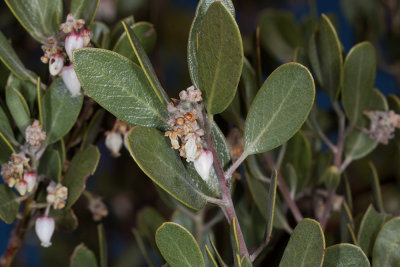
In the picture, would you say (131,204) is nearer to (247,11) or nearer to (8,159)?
(247,11)

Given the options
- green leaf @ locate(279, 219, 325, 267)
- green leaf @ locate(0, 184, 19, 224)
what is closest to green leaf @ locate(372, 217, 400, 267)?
green leaf @ locate(279, 219, 325, 267)

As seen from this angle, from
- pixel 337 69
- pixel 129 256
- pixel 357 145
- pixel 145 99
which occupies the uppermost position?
pixel 145 99

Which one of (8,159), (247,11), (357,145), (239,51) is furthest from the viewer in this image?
(247,11)

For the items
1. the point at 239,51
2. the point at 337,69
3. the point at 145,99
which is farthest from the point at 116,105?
the point at 337,69

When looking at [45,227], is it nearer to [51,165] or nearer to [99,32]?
[51,165]

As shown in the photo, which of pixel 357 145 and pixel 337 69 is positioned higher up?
pixel 337 69

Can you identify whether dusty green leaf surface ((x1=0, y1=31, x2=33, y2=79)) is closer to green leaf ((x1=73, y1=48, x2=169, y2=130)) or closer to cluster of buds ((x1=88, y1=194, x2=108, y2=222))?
green leaf ((x1=73, y1=48, x2=169, y2=130))

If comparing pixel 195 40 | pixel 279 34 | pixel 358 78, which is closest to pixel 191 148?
pixel 195 40
